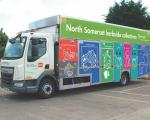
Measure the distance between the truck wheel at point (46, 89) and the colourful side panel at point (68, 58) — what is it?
66 centimetres

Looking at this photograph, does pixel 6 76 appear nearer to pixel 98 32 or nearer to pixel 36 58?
pixel 36 58

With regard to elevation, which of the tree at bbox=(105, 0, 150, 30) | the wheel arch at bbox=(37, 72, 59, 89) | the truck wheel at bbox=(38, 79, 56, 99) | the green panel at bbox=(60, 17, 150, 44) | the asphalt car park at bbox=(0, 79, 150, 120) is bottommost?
the asphalt car park at bbox=(0, 79, 150, 120)

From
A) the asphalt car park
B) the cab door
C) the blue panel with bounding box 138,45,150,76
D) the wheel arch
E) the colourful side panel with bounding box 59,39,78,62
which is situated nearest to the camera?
the asphalt car park

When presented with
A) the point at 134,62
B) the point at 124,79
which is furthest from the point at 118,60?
the point at 134,62

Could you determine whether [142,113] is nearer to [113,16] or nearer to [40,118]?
[40,118]

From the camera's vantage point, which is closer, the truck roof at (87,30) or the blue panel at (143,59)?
the truck roof at (87,30)

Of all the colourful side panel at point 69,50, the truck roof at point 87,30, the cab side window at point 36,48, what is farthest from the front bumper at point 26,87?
the truck roof at point 87,30

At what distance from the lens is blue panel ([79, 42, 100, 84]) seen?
14602mm

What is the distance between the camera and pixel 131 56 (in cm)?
1803

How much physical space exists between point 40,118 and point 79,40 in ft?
18.8

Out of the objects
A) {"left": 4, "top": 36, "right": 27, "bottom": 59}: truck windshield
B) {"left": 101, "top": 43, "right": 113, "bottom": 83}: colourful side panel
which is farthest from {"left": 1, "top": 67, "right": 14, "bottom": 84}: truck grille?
{"left": 101, "top": 43, "right": 113, "bottom": 83}: colourful side panel

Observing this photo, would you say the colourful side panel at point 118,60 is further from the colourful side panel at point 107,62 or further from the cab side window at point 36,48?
the cab side window at point 36,48

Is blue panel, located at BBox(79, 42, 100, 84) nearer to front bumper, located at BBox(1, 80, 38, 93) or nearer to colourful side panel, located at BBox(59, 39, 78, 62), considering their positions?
colourful side panel, located at BBox(59, 39, 78, 62)

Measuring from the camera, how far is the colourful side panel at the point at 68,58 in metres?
13.6
